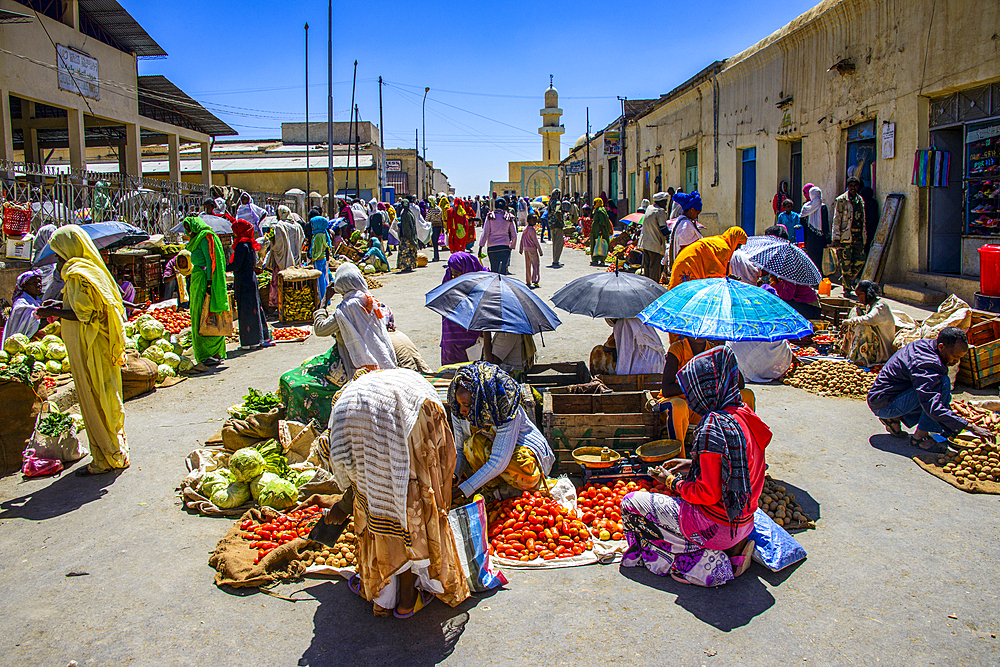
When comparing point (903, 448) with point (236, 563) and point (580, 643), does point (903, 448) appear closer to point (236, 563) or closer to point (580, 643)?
point (580, 643)

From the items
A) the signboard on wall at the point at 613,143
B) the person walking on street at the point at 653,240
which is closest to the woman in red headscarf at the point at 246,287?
the person walking on street at the point at 653,240

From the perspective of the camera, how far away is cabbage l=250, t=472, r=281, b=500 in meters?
4.97

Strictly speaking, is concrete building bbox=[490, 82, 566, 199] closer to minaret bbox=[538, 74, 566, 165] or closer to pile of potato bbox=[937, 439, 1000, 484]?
minaret bbox=[538, 74, 566, 165]

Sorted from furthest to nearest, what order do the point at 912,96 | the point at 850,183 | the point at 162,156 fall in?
the point at 162,156, the point at 850,183, the point at 912,96

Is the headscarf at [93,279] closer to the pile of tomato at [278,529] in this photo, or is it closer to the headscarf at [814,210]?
the pile of tomato at [278,529]

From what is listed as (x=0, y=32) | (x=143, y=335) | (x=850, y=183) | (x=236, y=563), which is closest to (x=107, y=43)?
(x=0, y=32)

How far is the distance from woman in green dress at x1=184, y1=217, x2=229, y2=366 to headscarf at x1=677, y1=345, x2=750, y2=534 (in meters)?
6.84

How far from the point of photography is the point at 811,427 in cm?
639

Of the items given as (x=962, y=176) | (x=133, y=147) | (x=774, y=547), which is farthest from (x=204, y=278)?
(x=133, y=147)

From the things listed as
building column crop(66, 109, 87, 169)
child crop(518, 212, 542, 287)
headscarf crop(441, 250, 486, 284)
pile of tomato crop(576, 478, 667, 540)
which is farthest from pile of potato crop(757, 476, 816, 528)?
building column crop(66, 109, 87, 169)

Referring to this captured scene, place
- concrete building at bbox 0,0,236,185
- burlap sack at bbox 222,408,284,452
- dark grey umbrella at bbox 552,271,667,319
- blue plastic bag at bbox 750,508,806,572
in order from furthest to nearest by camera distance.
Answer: concrete building at bbox 0,0,236,185
dark grey umbrella at bbox 552,271,667,319
burlap sack at bbox 222,408,284,452
blue plastic bag at bbox 750,508,806,572

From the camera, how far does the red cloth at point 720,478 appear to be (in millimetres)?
3686

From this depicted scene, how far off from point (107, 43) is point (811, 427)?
25923 millimetres

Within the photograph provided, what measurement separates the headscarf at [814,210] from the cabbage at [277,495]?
11792 millimetres
